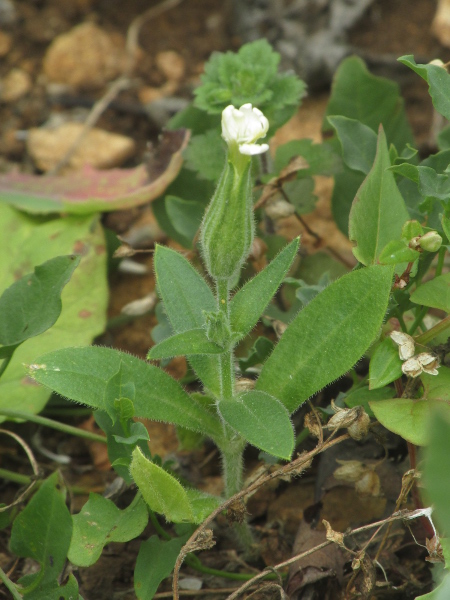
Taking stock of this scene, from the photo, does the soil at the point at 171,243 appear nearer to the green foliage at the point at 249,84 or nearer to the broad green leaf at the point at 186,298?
the broad green leaf at the point at 186,298

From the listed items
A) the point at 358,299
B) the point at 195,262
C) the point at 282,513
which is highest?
the point at 358,299

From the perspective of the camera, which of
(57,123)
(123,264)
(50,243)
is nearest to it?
(50,243)

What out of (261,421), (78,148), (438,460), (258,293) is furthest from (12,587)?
(78,148)

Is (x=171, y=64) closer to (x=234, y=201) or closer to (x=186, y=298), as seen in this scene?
(x=186, y=298)

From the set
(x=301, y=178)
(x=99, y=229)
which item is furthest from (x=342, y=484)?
(x=99, y=229)

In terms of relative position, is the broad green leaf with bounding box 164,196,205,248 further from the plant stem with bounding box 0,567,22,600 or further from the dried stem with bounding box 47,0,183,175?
the plant stem with bounding box 0,567,22,600

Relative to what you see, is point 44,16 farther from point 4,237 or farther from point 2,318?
point 2,318
